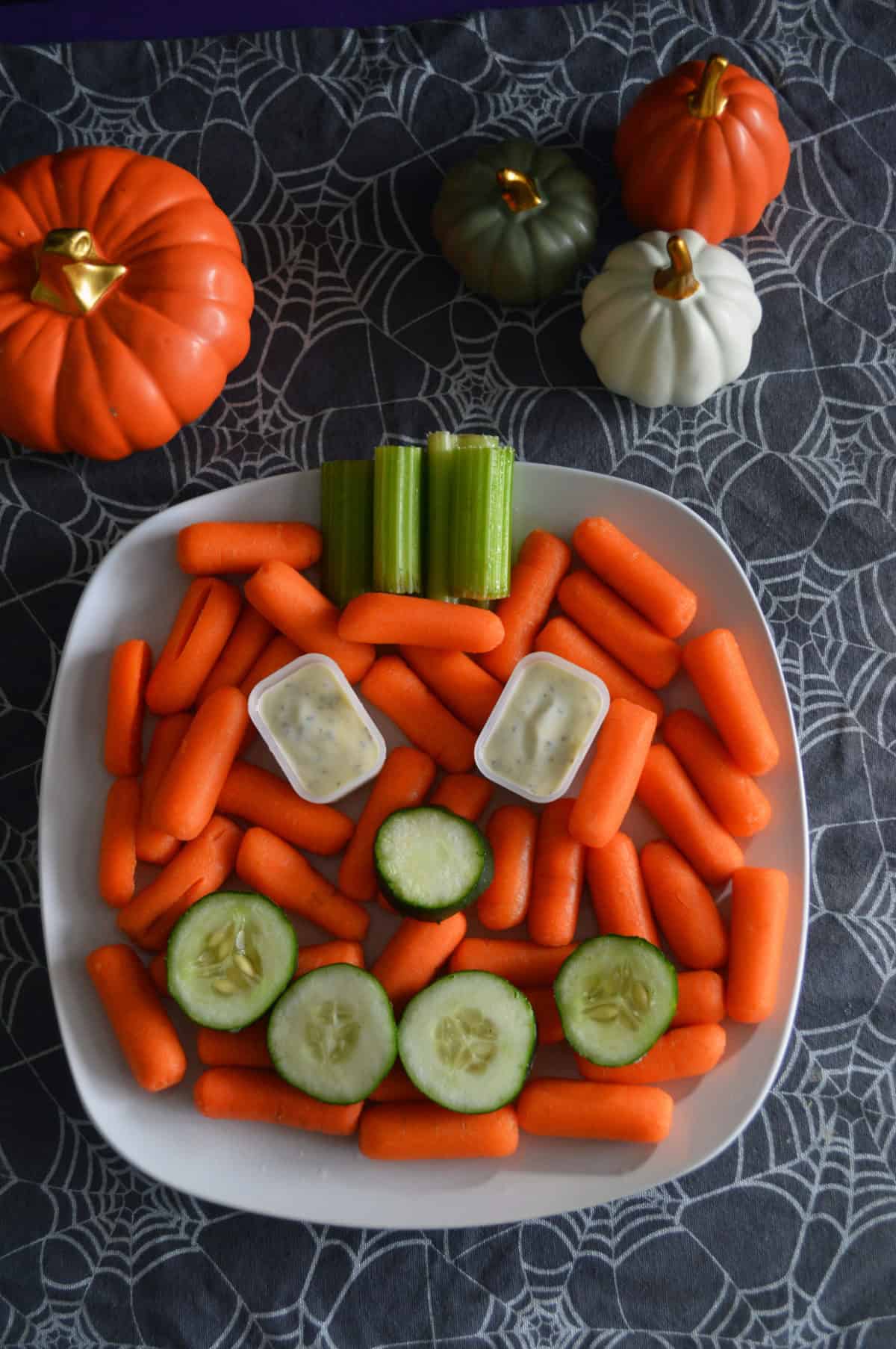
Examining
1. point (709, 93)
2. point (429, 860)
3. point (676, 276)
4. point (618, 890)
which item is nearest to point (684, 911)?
point (618, 890)

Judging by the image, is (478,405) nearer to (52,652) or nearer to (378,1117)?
(52,652)

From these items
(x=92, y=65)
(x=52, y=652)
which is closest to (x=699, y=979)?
(x=52, y=652)

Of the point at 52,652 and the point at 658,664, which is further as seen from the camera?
Result: the point at 52,652

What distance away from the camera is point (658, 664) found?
2.34 metres

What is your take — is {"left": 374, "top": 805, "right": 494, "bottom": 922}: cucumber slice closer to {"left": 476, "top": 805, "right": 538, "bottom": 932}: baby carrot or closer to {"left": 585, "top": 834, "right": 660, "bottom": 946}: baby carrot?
{"left": 476, "top": 805, "right": 538, "bottom": 932}: baby carrot

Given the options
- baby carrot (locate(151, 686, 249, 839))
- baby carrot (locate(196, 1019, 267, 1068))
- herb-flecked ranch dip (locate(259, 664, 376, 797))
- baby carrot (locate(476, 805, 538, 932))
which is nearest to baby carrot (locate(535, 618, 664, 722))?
baby carrot (locate(476, 805, 538, 932))

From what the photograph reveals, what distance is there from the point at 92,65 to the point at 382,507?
1.33 meters

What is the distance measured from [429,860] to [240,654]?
61 cm

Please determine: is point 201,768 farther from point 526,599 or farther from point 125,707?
point 526,599

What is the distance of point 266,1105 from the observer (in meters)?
2.20

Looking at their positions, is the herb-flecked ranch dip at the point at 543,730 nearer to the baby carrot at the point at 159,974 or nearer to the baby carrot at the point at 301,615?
the baby carrot at the point at 301,615

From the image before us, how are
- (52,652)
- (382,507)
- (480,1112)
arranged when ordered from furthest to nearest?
(52,652) → (382,507) → (480,1112)

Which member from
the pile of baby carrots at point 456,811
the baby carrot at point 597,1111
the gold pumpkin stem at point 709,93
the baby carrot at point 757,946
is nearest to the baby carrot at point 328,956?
the pile of baby carrots at point 456,811

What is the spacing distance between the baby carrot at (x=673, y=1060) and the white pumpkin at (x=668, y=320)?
134 cm
